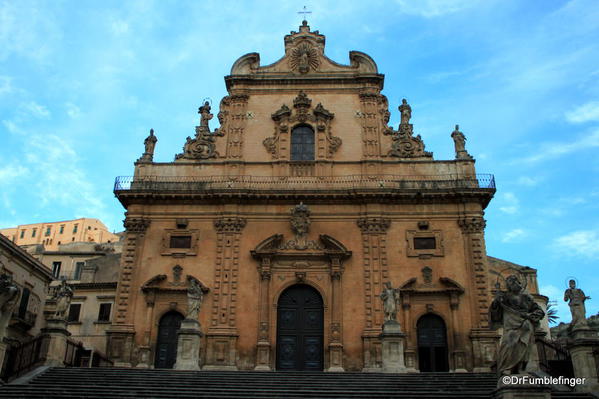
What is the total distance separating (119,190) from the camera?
80.5ft

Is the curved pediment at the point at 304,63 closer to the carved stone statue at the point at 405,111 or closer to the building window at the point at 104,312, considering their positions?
the carved stone statue at the point at 405,111

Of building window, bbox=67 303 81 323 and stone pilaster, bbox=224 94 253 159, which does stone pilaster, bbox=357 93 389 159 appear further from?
building window, bbox=67 303 81 323

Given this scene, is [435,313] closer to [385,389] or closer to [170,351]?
[385,389]

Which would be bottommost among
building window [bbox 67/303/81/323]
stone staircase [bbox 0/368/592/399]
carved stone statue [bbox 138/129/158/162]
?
stone staircase [bbox 0/368/592/399]

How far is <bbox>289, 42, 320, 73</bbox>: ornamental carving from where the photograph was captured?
27.2 meters

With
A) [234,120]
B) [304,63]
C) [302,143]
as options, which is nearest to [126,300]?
[234,120]

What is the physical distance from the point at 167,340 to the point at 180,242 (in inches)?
159

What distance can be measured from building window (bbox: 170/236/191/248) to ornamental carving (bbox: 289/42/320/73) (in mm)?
9611

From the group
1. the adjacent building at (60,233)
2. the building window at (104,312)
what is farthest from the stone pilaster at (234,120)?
the adjacent building at (60,233)

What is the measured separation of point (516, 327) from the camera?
12.1 m

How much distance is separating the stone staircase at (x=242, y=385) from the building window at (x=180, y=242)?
7.42m

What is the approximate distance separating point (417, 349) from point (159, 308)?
404 inches

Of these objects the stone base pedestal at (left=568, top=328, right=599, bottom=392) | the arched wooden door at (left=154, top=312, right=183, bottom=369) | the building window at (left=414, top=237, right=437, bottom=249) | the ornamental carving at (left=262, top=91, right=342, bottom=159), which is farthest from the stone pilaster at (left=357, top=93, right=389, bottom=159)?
the stone base pedestal at (left=568, top=328, right=599, bottom=392)

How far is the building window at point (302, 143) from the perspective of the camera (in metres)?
25.6
